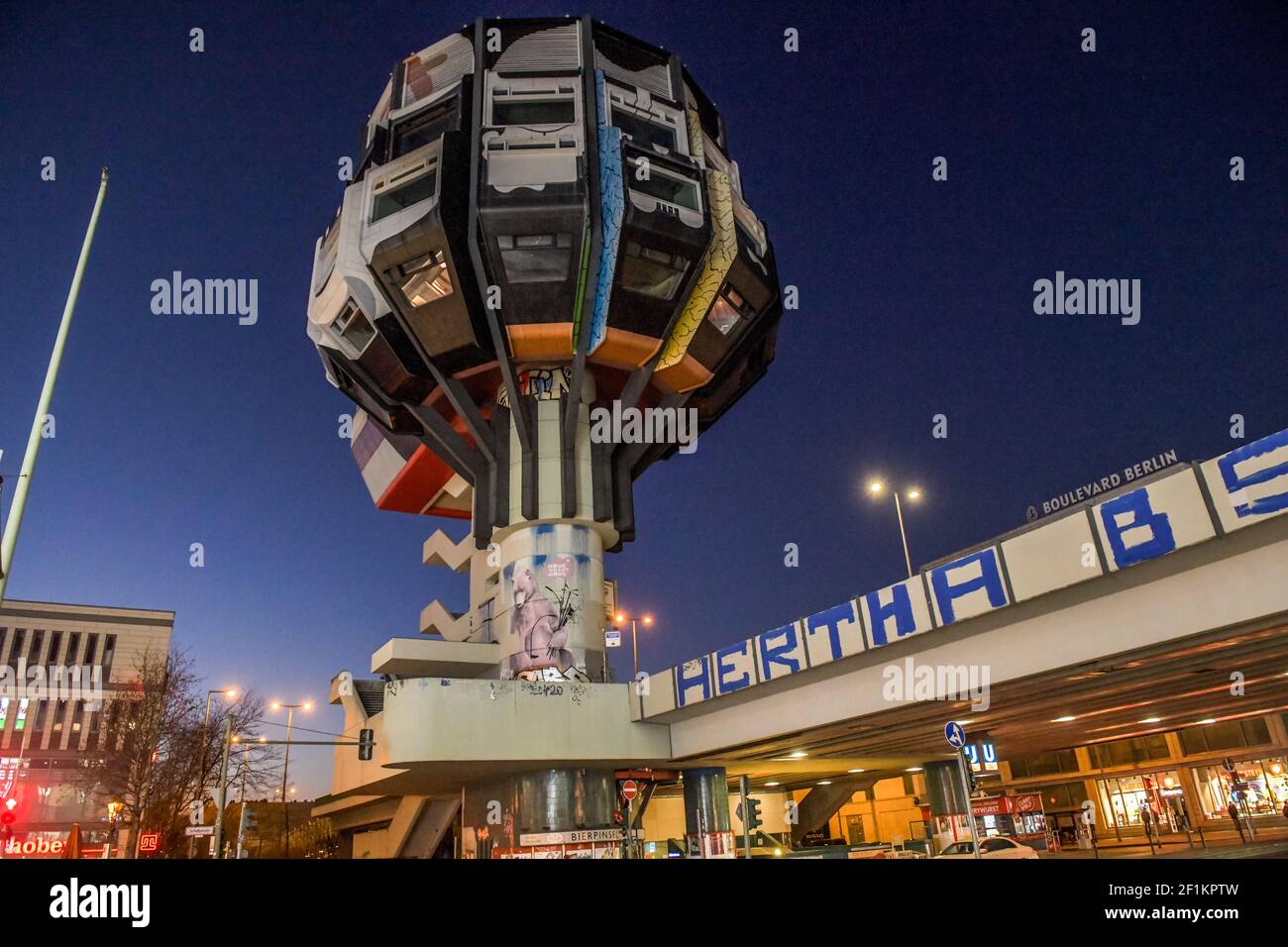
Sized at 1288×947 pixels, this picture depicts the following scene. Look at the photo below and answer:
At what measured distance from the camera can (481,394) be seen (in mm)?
46781

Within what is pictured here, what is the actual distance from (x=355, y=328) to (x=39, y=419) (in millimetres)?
30524

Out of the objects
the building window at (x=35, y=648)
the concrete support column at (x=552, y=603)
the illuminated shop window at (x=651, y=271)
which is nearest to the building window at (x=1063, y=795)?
the concrete support column at (x=552, y=603)

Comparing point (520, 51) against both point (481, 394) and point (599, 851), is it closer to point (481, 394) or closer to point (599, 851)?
point (481, 394)

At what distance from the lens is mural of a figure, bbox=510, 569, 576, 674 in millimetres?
37719

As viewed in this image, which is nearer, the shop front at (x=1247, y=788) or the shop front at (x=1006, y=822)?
the shop front at (x=1006, y=822)

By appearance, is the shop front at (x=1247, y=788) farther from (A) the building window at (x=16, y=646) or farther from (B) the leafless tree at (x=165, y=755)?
(A) the building window at (x=16, y=646)

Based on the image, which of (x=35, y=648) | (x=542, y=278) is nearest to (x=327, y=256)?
(x=542, y=278)

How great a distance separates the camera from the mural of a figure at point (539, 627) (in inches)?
1485

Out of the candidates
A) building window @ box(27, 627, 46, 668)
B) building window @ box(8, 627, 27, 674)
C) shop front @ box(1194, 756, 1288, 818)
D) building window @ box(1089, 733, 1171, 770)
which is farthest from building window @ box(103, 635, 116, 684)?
shop front @ box(1194, 756, 1288, 818)

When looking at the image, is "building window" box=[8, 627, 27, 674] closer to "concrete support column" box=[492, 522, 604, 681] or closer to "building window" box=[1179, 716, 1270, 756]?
"concrete support column" box=[492, 522, 604, 681]

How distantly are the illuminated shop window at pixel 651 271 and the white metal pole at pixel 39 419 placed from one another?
25746 millimetres

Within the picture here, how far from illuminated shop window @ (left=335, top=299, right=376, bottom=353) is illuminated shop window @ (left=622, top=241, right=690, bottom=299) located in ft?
47.0

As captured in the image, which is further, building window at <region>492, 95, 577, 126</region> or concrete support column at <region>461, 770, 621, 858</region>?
building window at <region>492, 95, 577, 126</region>

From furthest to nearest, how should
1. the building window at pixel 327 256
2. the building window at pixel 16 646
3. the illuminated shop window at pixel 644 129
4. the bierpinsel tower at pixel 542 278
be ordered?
the building window at pixel 16 646
the building window at pixel 327 256
the illuminated shop window at pixel 644 129
the bierpinsel tower at pixel 542 278
